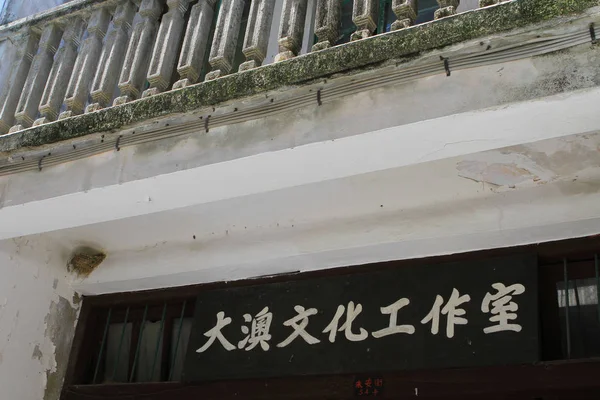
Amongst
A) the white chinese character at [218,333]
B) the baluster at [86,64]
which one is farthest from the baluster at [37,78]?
the white chinese character at [218,333]

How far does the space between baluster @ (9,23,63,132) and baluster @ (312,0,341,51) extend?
1851 mm

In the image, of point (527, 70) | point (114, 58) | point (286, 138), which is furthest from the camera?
point (114, 58)

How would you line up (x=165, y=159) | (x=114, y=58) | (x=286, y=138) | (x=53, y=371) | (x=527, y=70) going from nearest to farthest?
(x=527, y=70) < (x=286, y=138) < (x=165, y=159) < (x=114, y=58) < (x=53, y=371)

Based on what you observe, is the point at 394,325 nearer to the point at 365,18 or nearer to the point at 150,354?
the point at 365,18

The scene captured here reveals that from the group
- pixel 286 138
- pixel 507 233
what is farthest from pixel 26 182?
pixel 507 233

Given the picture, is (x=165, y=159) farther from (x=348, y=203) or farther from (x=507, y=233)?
(x=507, y=233)

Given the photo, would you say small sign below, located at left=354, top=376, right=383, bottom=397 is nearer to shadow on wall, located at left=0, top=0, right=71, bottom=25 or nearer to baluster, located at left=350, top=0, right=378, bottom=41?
baluster, located at left=350, top=0, right=378, bottom=41

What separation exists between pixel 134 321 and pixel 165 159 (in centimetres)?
160

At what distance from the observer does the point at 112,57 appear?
3967 millimetres

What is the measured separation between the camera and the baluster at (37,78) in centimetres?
404

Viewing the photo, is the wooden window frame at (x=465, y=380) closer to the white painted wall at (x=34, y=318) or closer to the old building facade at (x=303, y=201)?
the old building facade at (x=303, y=201)

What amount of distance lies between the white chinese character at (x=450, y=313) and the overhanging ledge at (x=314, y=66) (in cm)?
129

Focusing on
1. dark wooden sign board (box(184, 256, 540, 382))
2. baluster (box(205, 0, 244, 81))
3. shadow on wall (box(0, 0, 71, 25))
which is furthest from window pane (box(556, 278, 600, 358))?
shadow on wall (box(0, 0, 71, 25))

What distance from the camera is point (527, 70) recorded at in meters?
2.64
